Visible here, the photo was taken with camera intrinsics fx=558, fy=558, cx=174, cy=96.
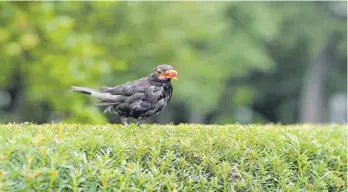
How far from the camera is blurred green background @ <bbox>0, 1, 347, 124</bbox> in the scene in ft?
40.5

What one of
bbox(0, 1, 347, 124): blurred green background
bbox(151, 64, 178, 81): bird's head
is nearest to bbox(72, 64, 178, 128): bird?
bbox(151, 64, 178, 81): bird's head

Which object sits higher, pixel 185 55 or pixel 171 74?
pixel 185 55

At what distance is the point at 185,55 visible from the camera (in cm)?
1991

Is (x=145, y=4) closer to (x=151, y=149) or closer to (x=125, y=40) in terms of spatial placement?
(x=125, y=40)

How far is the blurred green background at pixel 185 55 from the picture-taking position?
12.4 metres

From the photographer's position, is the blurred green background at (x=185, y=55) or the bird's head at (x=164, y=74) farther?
the blurred green background at (x=185, y=55)

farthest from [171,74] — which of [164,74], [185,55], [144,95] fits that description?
[185,55]

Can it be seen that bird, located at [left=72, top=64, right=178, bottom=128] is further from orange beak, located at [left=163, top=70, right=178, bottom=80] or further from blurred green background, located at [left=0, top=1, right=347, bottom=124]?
blurred green background, located at [left=0, top=1, right=347, bottom=124]

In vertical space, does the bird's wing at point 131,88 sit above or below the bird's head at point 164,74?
below

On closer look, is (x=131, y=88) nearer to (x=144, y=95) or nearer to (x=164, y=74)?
(x=144, y=95)

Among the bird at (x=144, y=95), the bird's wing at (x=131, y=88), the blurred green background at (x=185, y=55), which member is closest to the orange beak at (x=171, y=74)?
the bird at (x=144, y=95)

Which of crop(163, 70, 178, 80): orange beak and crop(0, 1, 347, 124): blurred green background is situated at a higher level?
crop(0, 1, 347, 124): blurred green background

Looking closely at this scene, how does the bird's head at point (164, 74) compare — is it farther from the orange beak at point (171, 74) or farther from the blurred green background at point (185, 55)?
the blurred green background at point (185, 55)

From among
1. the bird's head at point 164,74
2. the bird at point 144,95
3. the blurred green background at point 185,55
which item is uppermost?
the blurred green background at point 185,55
